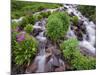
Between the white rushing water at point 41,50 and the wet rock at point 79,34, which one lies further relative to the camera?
the wet rock at point 79,34

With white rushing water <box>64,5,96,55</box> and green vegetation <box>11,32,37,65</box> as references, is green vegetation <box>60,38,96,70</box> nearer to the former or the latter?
white rushing water <box>64,5,96,55</box>

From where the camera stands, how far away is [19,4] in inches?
78.2

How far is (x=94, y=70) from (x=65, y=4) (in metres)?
0.83

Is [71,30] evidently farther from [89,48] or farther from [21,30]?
[21,30]

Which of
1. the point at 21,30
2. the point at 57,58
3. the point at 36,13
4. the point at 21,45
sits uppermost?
the point at 36,13

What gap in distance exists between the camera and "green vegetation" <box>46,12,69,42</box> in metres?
2.08

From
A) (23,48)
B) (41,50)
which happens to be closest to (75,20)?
(41,50)

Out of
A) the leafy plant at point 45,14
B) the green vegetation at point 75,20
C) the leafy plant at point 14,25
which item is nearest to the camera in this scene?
the leafy plant at point 14,25

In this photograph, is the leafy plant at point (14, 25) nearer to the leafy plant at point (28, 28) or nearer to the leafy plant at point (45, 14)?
the leafy plant at point (28, 28)

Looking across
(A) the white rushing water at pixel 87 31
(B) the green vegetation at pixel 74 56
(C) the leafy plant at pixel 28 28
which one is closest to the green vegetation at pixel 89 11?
(A) the white rushing water at pixel 87 31

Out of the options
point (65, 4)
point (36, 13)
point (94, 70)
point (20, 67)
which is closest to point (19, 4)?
point (36, 13)

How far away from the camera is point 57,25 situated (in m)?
2.11

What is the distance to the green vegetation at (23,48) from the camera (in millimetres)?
1950

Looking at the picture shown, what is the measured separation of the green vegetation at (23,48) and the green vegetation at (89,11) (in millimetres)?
660
